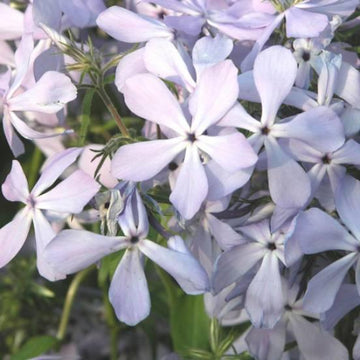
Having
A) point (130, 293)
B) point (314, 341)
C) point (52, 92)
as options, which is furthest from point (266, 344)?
point (52, 92)

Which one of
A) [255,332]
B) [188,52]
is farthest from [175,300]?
[188,52]

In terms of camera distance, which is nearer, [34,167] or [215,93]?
[215,93]

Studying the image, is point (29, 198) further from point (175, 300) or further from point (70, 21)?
point (175, 300)

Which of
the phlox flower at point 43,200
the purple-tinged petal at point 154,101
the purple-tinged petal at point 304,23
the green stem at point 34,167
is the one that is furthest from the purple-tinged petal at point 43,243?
the green stem at point 34,167

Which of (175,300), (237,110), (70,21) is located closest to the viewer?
(237,110)

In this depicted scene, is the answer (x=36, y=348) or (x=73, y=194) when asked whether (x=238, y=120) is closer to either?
(x=73, y=194)

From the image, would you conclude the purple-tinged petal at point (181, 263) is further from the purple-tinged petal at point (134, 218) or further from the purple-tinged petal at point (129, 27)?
the purple-tinged petal at point (129, 27)
